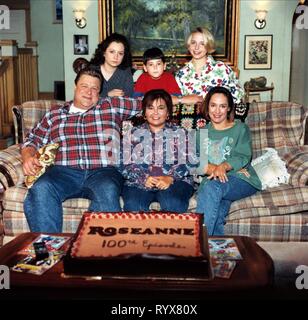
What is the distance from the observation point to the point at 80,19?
→ 6.52 metres

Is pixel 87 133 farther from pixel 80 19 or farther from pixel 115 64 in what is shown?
pixel 80 19

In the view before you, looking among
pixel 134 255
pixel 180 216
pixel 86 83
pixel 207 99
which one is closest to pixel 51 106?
pixel 86 83

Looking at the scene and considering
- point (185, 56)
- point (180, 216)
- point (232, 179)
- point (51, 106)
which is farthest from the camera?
point (185, 56)

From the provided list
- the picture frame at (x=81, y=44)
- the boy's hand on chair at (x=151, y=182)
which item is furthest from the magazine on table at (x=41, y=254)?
the picture frame at (x=81, y=44)

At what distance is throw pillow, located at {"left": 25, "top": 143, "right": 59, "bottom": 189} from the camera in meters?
2.63

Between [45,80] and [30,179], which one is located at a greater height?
[45,80]

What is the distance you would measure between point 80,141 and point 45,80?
7.41 m

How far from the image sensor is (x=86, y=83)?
108 inches

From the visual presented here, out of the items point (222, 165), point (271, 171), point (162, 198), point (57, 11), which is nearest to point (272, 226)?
point (271, 171)

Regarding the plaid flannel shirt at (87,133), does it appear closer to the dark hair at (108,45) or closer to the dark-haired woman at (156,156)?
the dark-haired woman at (156,156)

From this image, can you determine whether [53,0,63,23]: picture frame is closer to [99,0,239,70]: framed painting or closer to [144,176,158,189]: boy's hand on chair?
[99,0,239,70]: framed painting

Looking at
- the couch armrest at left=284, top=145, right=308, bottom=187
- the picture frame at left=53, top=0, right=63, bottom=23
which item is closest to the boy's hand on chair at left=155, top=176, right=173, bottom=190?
the couch armrest at left=284, top=145, right=308, bottom=187

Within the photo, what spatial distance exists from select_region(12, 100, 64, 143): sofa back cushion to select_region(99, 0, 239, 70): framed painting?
3543 millimetres

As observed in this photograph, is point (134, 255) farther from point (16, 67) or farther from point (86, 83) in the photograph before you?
point (16, 67)
